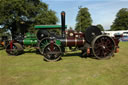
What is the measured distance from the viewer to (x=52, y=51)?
5668 millimetres

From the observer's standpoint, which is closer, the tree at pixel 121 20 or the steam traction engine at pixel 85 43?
the steam traction engine at pixel 85 43

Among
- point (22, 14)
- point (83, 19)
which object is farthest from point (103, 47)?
point (83, 19)

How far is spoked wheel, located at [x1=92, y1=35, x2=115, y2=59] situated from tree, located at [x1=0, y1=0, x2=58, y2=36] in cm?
1911

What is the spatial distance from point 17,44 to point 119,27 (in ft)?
182

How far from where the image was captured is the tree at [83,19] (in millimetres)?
46688

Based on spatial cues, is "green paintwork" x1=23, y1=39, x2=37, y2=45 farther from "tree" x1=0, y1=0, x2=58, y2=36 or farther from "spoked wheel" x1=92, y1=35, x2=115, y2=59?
"tree" x1=0, y1=0, x2=58, y2=36

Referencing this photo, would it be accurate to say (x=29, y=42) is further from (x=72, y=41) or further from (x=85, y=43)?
(x=85, y=43)

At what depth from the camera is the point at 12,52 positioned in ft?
24.3

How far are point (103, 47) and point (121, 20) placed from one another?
56.0 m

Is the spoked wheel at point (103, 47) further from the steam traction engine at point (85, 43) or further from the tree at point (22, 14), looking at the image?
the tree at point (22, 14)

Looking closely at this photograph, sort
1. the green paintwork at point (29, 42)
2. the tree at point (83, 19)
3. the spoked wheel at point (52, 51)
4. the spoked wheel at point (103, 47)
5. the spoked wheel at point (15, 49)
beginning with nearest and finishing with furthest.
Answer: the spoked wheel at point (52, 51) → the spoked wheel at point (103, 47) → the spoked wheel at point (15, 49) → the green paintwork at point (29, 42) → the tree at point (83, 19)

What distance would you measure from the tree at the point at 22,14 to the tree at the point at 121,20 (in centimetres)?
4177

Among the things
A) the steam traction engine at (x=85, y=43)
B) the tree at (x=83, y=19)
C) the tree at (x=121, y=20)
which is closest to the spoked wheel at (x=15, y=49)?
the steam traction engine at (x=85, y=43)

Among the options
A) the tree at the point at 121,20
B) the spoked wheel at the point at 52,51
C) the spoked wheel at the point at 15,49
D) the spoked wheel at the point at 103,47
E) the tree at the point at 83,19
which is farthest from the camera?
the tree at the point at 121,20
